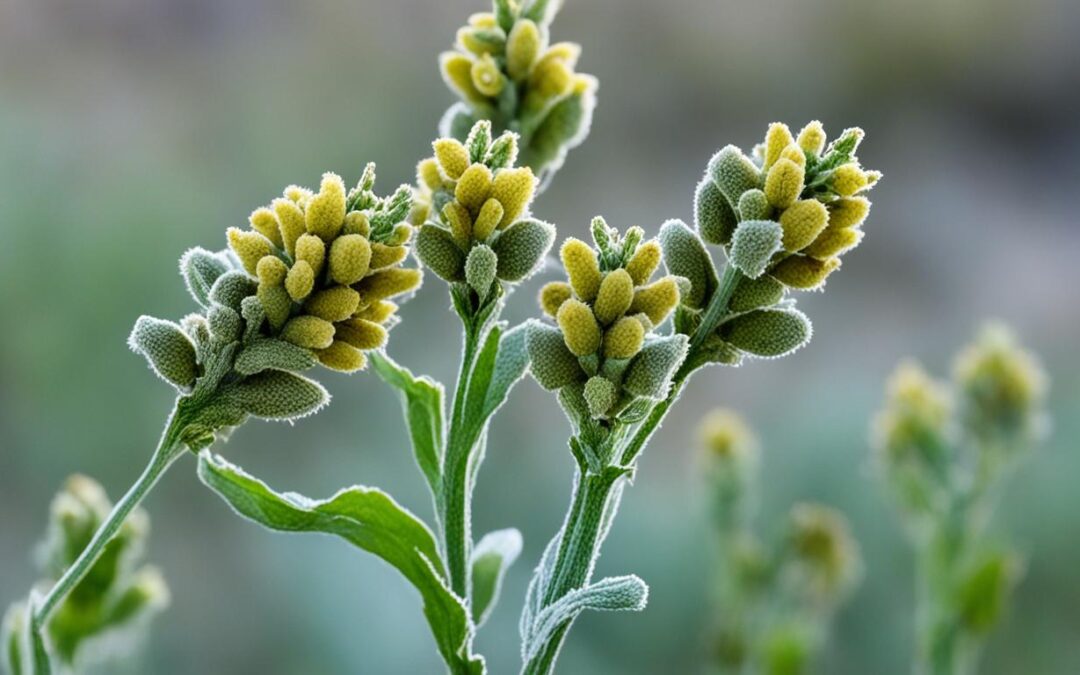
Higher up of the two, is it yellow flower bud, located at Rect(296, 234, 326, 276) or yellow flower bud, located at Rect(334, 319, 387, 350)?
yellow flower bud, located at Rect(296, 234, 326, 276)

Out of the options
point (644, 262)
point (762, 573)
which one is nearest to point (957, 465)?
point (762, 573)

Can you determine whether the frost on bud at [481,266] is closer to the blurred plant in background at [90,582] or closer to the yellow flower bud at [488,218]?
the yellow flower bud at [488,218]

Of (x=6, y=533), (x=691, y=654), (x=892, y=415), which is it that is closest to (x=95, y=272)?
(x=6, y=533)

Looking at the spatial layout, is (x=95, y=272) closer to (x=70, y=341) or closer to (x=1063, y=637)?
(x=70, y=341)

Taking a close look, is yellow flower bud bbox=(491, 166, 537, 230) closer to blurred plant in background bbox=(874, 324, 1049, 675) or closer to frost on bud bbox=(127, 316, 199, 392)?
frost on bud bbox=(127, 316, 199, 392)

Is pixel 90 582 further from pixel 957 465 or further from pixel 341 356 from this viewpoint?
pixel 957 465

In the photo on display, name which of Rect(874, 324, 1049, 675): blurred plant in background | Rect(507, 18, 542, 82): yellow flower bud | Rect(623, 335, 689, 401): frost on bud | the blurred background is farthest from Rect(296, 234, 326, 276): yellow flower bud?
the blurred background
